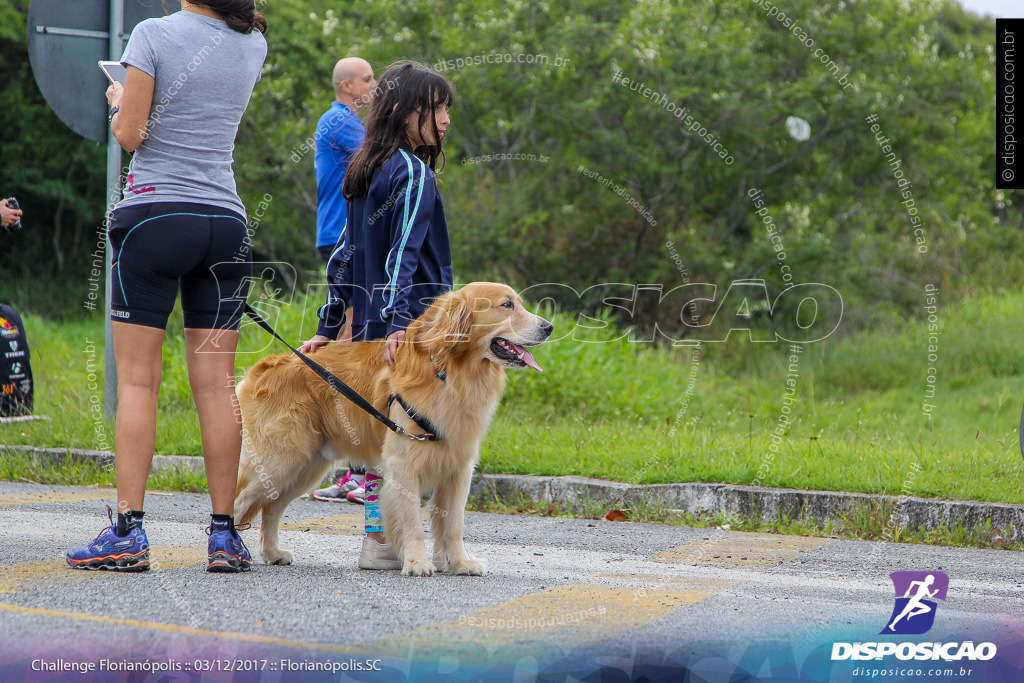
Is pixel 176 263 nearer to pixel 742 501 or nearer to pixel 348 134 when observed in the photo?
pixel 348 134

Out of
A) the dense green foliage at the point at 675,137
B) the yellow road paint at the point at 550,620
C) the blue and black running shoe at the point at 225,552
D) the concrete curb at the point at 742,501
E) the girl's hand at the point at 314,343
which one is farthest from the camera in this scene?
the dense green foliage at the point at 675,137

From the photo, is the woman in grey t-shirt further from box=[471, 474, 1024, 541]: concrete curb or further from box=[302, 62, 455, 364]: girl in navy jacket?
box=[471, 474, 1024, 541]: concrete curb

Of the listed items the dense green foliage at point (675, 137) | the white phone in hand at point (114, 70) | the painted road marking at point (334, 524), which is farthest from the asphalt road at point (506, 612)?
the dense green foliage at point (675, 137)

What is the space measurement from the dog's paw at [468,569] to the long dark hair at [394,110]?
1.58 metres

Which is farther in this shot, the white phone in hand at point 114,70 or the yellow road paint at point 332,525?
the yellow road paint at point 332,525

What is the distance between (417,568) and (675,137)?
8.97m

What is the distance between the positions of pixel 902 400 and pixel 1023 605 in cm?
710

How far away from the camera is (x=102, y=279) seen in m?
19.8

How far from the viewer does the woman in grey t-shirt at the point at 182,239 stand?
149 inches

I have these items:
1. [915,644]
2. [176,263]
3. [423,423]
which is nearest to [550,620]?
[423,423]

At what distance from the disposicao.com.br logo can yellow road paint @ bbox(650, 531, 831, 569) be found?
2.18ft

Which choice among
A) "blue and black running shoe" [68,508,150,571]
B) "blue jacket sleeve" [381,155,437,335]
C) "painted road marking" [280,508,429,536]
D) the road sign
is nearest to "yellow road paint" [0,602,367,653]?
"blue and black running shoe" [68,508,150,571]

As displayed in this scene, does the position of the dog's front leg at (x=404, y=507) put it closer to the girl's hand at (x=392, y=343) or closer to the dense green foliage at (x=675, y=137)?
the girl's hand at (x=392, y=343)

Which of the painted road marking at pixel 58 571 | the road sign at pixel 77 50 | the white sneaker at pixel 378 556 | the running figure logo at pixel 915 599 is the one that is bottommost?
the painted road marking at pixel 58 571
